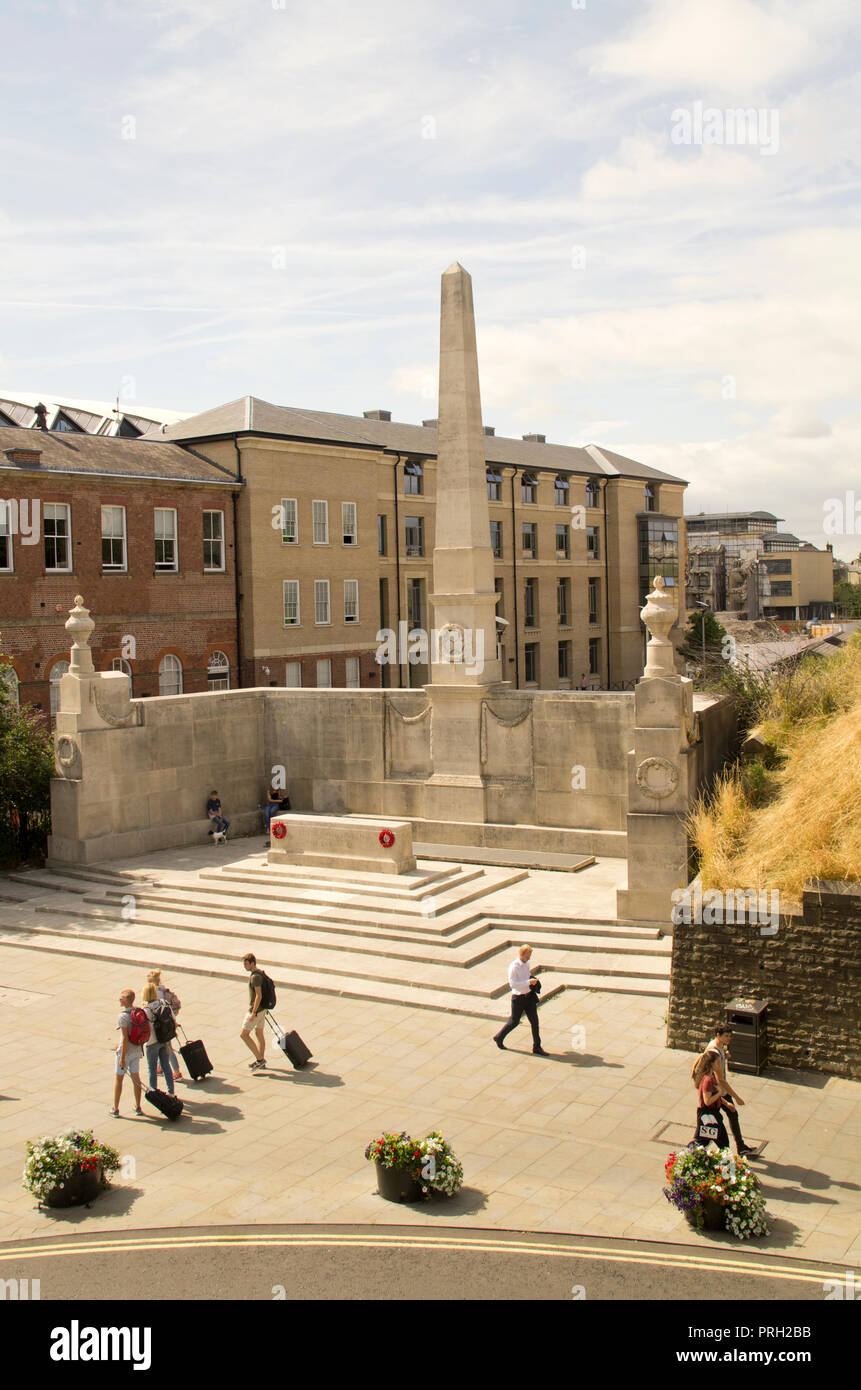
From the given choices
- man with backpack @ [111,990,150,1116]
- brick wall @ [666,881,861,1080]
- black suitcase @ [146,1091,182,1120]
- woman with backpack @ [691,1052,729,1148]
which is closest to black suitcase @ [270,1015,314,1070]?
black suitcase @ [146,1091,182,1120]

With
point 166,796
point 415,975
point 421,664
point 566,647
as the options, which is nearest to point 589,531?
point 566,647

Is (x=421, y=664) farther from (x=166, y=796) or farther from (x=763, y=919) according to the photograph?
(x=763, y=919)

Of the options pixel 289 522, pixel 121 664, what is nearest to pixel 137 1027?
pixel 121 664

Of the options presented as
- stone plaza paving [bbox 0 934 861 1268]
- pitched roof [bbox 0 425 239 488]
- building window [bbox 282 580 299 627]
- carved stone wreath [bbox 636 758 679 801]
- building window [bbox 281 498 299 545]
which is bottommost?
stone plaza paving [bbox 0 934 861 1268]

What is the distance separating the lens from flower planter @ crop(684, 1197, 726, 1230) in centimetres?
1002

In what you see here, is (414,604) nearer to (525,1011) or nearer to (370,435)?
(370,435)

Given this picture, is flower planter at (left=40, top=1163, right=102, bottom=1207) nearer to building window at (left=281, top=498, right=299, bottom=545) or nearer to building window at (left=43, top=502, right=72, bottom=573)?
building window at (left=43, top=502, right=72, bottom=573)

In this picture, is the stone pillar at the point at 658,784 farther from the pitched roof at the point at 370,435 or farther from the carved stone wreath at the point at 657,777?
the pitched roof at the point at 370,435

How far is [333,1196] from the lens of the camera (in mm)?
10758

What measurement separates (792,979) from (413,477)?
42.7m

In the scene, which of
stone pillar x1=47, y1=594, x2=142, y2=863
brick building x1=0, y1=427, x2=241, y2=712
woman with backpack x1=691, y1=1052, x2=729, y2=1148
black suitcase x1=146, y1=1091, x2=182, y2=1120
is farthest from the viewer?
brick building x1=0, y1=427, x2=241, y2=712

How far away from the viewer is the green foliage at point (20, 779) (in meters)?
24.3

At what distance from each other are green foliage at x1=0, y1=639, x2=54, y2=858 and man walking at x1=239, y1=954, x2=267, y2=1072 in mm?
12051
